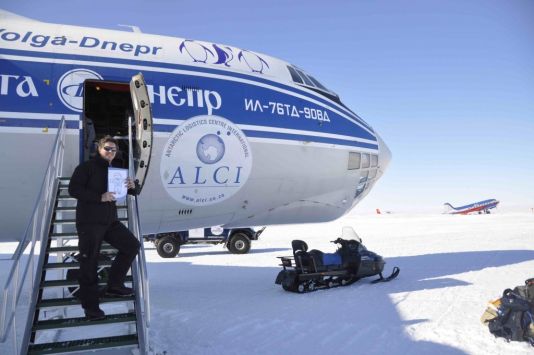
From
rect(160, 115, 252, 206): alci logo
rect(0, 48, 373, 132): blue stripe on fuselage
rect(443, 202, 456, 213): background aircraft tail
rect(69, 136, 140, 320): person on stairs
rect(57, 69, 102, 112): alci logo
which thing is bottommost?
rect(443, 202, 456, 213): background aircraft tail

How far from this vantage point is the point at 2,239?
7.92m

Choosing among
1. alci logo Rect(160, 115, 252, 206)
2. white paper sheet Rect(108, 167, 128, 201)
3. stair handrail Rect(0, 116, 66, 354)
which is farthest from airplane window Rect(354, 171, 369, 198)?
white paper sheet Rect(108, 167, 128, 201)

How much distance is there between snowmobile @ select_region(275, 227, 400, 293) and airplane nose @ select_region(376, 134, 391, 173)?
7.95 ft

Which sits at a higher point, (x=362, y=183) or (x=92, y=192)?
(x=362, y=183)

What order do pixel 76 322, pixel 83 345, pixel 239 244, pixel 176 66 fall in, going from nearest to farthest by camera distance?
pixel 83 345 < pixel 76 322 < pixel 176 66 < pixel 239 244

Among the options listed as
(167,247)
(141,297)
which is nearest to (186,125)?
(141,297)

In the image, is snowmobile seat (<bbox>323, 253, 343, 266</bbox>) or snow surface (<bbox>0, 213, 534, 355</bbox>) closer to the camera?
snow surface (<bbox>0, 213, 534, 355</bbox>)

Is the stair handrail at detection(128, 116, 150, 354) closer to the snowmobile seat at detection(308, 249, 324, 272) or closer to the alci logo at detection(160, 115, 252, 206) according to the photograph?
the alci logo at detection(160, 115, 252, 206)

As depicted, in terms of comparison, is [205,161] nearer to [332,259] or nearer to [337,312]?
[337,312]

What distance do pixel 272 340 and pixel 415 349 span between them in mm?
2159

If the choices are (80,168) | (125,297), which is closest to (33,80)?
(80,168)

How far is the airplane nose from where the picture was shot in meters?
11.2

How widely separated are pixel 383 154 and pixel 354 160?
1413 mm

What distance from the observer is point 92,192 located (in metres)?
4.46
